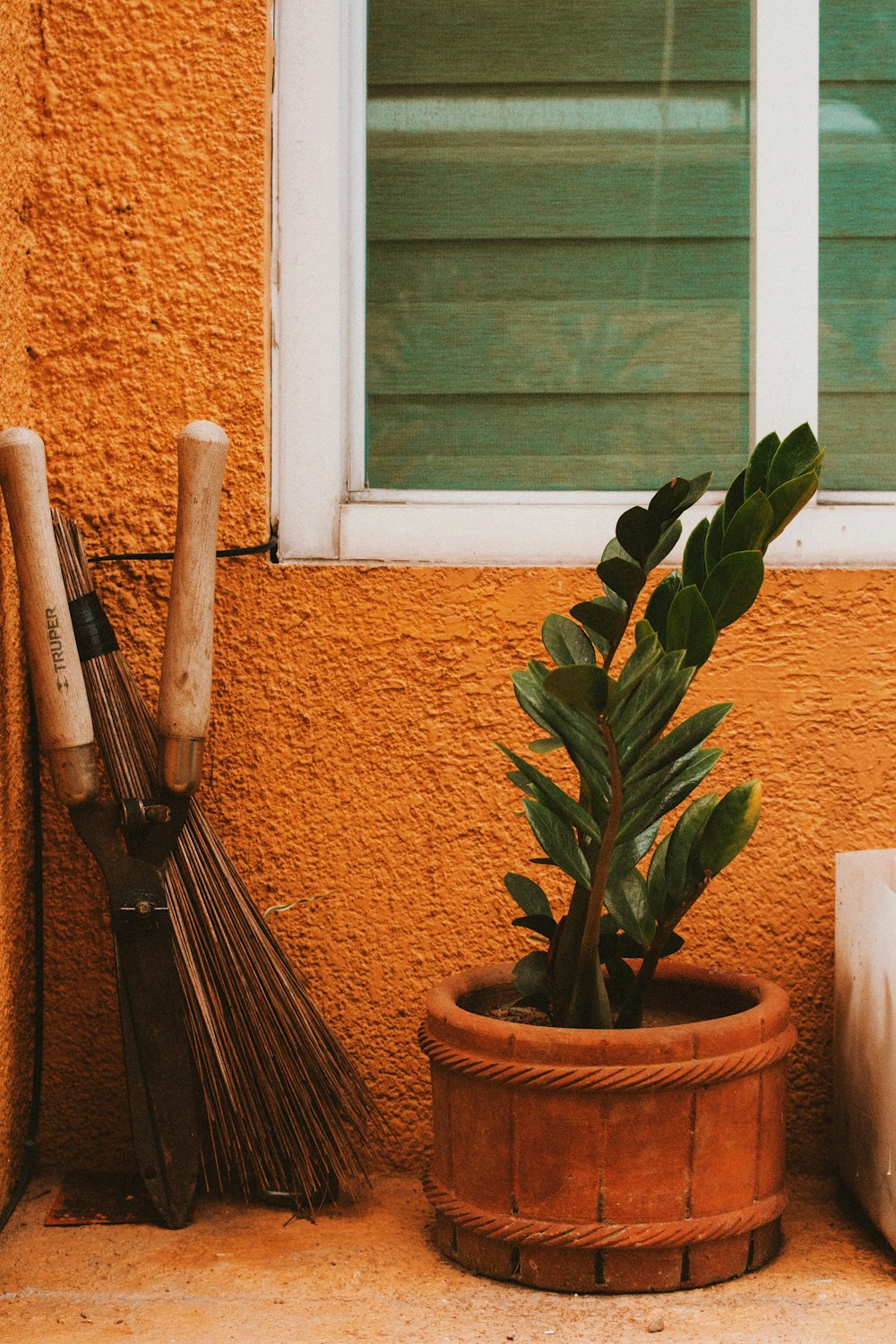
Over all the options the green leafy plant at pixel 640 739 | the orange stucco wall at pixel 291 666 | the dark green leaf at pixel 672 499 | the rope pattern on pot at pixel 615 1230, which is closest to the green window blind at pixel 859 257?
the orange stucco wall at pixel 291 666

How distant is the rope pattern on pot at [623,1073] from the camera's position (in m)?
1.36

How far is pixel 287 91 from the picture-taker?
1.82m

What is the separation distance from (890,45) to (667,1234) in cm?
166

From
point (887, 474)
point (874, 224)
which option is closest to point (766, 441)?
point (887, 474)

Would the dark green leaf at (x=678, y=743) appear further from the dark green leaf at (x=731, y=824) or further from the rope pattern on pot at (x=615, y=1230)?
the rope pattern on pot at (x=615, y=1230)

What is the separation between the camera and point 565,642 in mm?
1428

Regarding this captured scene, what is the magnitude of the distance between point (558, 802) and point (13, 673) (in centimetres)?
74

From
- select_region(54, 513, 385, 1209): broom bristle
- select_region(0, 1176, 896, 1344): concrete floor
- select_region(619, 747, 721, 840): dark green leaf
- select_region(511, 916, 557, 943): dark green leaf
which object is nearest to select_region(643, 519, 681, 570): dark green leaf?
select_region(619, 747, 721, 840): dark green leaf

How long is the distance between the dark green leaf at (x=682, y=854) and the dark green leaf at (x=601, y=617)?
10.2 inches

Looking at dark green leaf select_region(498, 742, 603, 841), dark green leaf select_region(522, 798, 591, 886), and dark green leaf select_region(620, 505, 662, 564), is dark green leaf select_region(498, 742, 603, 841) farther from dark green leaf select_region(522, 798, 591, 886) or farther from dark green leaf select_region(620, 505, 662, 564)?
dark green leaf select_region(620, 505, 662, 564)

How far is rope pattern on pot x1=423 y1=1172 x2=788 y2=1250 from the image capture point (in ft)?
4.51

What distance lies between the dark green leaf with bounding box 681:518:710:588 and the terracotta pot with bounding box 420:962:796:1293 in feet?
1.59

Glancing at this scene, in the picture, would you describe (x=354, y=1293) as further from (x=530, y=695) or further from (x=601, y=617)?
(x=601, y=617)

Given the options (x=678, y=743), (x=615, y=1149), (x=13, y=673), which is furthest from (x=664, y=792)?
(x=13, y=673)
